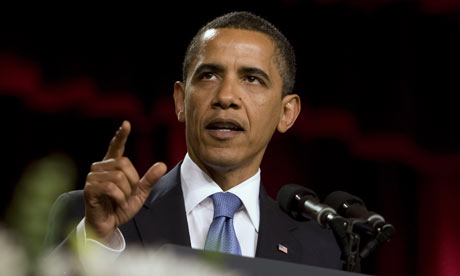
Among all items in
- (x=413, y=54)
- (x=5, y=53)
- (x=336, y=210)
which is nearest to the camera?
(x=336, y=210)

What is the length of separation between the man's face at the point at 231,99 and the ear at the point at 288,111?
0.26 feet

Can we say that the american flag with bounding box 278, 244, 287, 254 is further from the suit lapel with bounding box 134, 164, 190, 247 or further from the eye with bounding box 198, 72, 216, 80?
the eye with bounding box 198, 72, 216, 80

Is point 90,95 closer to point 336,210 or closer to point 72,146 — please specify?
point 72,146

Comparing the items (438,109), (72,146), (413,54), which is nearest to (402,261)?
(438,109)

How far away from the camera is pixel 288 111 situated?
2.09 meters

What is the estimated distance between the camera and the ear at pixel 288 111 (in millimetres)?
2055

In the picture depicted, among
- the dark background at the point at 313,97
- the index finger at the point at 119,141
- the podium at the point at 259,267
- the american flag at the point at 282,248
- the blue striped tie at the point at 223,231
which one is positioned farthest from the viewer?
the dark background at the point at 313,97

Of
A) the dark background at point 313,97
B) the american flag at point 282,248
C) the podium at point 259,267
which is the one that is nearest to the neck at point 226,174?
the american flag at point 282,248

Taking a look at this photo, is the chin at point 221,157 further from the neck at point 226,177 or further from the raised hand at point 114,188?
the raised hand at point 114,188

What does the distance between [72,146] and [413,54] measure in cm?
177

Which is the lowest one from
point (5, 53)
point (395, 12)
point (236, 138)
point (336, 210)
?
point (336, 210)

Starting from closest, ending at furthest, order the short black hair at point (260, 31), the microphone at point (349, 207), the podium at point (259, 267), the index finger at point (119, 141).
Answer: the podium at point (259, 267) → the index finger at point (119, 141) → the microphone at point (349, 207) → the short black hair at point (260, 31)

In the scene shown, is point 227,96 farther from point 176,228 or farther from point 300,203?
point 300,203

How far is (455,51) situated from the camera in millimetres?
3420
